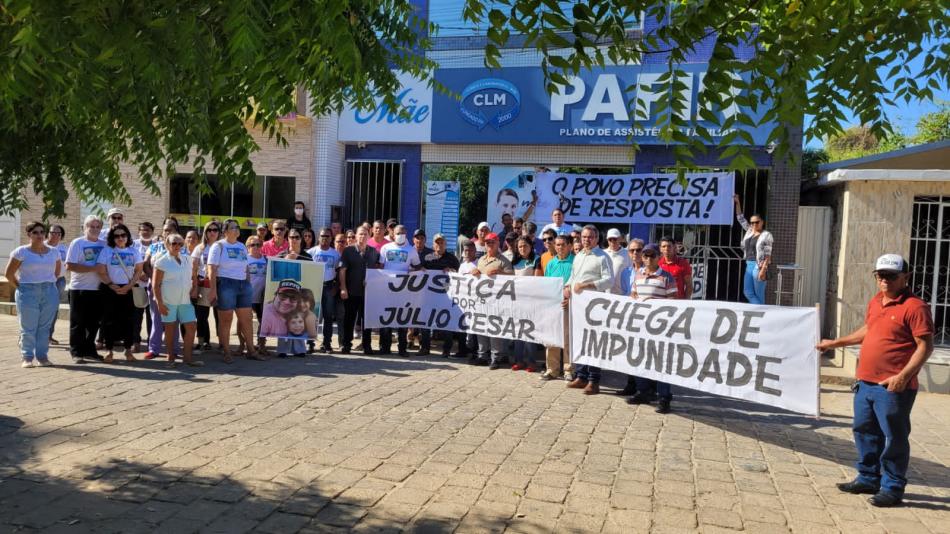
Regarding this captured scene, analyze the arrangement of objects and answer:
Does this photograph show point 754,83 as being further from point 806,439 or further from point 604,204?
point 604,204

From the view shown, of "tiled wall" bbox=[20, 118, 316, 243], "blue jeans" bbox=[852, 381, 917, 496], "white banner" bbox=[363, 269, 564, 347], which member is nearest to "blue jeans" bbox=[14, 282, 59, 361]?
"white banner" bbox=[363, 269, 564, 347]

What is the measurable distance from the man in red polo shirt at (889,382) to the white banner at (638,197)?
291 inches

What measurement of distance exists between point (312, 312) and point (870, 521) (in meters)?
7.56

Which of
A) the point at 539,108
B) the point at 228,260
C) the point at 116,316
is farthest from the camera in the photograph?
the point at 539,108

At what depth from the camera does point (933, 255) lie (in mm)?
11711

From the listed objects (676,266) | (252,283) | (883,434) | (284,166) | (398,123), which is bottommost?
(883,434)

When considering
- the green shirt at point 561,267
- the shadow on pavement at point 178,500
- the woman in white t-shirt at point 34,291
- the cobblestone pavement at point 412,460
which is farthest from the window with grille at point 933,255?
the woman in white t-shirt at point 34,291

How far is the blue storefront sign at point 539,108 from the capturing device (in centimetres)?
1417

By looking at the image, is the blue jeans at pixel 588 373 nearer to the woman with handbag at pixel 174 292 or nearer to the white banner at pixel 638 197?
the woman with handbag at pixel 174 292

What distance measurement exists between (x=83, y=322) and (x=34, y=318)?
56 cm

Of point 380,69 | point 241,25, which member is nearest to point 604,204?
point 380,69

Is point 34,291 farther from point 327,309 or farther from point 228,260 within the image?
point 327,309

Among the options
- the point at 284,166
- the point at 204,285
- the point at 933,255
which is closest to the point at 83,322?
the point at 204,285

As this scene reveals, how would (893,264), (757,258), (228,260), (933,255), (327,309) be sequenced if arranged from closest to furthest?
(893,264)
(228,260)
(327,309)
(933,255)
(757,258)
